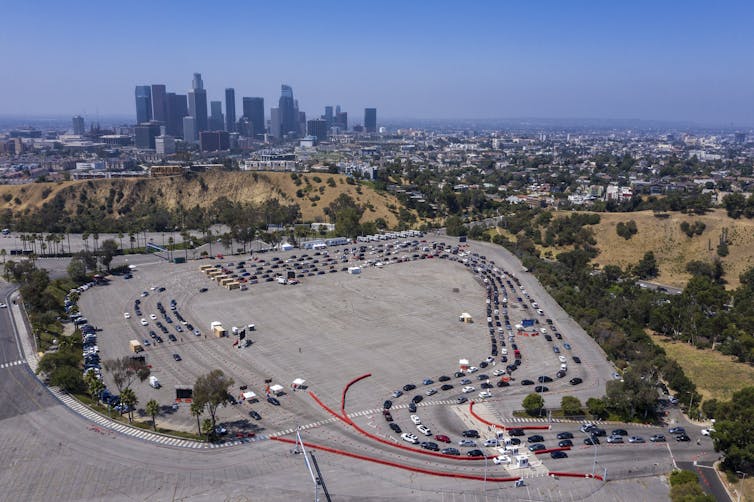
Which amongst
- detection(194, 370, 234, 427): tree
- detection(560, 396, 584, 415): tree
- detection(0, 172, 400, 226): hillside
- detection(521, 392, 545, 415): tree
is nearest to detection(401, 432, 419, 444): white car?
detection(521, 392, 545, 415): tree

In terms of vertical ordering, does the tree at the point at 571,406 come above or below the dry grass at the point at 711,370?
above

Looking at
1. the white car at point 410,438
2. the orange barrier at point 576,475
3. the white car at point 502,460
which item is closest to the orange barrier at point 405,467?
the white car at point 502,460

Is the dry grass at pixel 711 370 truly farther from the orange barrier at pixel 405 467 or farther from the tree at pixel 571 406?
the orange barrier at pixel 405 467

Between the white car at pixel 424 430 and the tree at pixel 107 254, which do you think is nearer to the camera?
the white car at pixel 424 430

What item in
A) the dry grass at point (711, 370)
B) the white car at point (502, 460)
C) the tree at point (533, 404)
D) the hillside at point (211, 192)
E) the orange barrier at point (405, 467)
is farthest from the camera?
the hillside at point (211, 192)

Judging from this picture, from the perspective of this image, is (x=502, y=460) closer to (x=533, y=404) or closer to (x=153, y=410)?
(x=533, y=404)

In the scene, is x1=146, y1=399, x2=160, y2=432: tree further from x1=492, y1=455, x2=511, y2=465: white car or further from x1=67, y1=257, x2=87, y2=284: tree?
x1=67, y1=257, x2=87, y2=284: tree

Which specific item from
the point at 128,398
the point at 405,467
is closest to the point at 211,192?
the point at 128,398

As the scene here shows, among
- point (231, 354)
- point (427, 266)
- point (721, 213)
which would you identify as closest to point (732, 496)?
point (231, 354)
